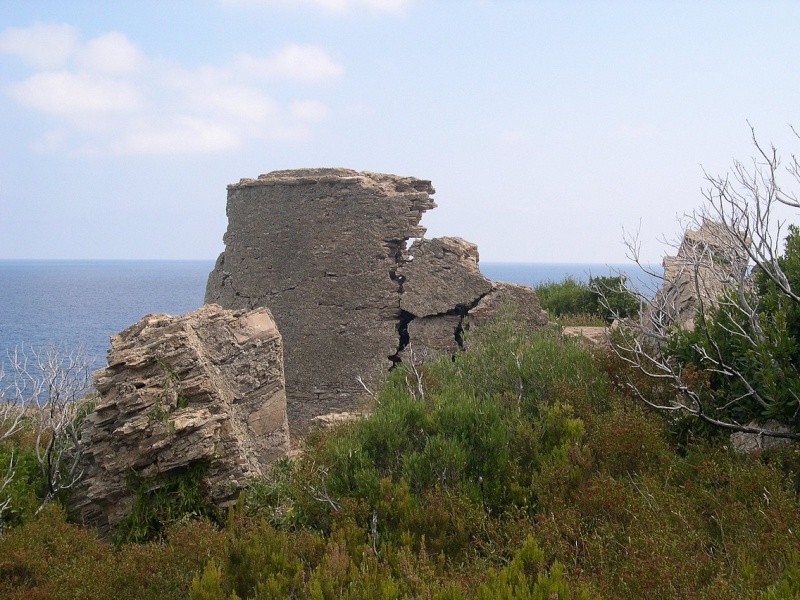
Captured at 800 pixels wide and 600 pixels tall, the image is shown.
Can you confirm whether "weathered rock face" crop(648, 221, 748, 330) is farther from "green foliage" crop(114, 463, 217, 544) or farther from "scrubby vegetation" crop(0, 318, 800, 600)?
"green foliage" crop(114, 463, 217, 544)

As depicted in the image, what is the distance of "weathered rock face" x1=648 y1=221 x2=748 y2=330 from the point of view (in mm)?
8797

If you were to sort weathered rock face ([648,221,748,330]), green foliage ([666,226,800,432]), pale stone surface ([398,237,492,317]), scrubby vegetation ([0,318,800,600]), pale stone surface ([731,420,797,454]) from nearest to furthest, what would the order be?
scrubby vegetation ([0,318,800,600])
green foliage ([666,226,800,432])
pale stone surface ([731,420,797,454])
weathered rock face ([648,221,748,330])
pale stone surface ([398,237,492,317])

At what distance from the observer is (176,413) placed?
26.5ft

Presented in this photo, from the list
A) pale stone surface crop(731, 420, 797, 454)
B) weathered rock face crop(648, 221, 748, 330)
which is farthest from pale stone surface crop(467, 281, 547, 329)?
pale stone surface crop(731, 420, 797, 454)

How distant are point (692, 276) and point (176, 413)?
346 inches

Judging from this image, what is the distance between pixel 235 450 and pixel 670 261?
33.4 ft

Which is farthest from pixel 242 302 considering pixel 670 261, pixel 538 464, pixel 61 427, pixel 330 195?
pixel 670 261

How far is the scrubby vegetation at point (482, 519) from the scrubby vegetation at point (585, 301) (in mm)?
6941

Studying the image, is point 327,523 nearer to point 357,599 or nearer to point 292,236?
point 357,599

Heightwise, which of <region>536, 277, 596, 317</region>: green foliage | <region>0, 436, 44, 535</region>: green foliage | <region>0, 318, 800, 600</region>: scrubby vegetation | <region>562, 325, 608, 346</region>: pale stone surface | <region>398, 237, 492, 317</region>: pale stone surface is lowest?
<region>0, 436, 44, 535</region>: green foliage

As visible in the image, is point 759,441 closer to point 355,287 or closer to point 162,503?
point 162,503

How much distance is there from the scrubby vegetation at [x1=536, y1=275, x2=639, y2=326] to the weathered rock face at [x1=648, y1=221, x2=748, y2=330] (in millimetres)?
1249

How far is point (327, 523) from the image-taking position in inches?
279

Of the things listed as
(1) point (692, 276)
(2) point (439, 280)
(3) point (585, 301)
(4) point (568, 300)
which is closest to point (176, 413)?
(2) point (439, 280)
